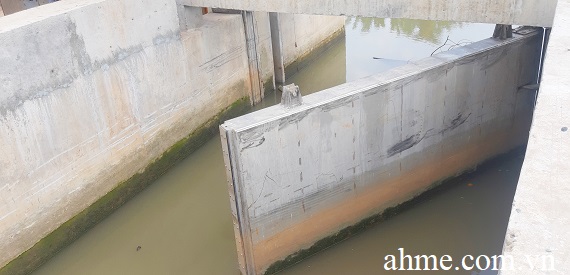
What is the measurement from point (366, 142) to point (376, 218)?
1087mm

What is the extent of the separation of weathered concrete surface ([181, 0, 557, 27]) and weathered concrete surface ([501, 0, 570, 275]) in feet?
7.10

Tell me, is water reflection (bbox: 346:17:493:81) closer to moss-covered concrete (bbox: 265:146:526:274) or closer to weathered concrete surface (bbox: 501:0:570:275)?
moss-covered concrete (bbox: 265:146:526:274)

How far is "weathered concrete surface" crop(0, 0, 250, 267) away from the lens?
595cm

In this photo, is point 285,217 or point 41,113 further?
point 41,113

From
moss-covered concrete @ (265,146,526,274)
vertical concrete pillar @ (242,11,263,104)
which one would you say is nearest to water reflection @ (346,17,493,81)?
vertical concrete pillar @ (242,11,263,104)

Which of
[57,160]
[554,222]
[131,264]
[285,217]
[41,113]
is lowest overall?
[131,264]

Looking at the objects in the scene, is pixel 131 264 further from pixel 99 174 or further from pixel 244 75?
pixel 244 75

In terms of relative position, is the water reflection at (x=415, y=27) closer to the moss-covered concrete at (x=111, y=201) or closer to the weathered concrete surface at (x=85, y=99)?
the moss-covered concrete at (x=111, y=201)

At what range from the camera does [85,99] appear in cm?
676

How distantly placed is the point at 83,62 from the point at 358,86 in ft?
11.4

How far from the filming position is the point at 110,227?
7082 millimetres

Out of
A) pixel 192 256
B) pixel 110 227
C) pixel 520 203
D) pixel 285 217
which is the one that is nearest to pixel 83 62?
pixel 110 227

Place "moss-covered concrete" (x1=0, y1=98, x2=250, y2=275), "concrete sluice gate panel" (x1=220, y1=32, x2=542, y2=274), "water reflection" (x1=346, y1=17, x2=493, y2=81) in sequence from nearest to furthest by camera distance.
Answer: "concrete sluice gate panel" (x1=220, y1=32, x2=542, y2=274)
"moss-covered concrete" (x1=0, y1=98, x2=250, y2=275)
"water reflection" (x1=346, y1=17, x2=493, y2=81)

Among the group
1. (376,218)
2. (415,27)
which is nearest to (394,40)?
(415,27)
